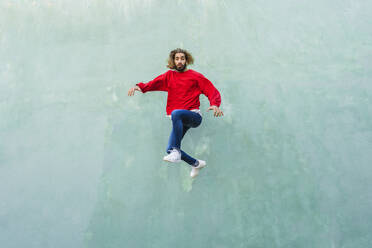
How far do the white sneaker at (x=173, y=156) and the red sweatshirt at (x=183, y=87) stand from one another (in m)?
0.36

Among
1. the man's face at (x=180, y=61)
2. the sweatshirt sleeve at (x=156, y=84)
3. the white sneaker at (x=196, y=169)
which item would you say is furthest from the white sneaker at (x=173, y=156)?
the man's face at (x=180, y=61)

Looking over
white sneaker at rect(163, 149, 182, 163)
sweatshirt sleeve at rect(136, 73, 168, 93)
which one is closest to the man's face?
sweatshirt sleeve at rect(136, 73, 168, 93)

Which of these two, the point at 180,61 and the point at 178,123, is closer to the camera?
the point at 178,123

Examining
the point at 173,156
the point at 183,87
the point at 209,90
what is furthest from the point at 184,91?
the point at 173,156

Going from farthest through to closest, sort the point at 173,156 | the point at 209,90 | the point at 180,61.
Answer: the point at 180,61 → the point at 209,90 → the point at 173,156

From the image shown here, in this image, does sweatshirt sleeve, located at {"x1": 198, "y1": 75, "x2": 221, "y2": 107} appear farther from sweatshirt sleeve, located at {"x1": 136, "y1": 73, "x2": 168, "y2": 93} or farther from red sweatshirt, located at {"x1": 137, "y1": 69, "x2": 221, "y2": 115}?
sweatshirt sleeve, located at {"x1": 136, "y1": 73, "x2": 168, "y2": 93}

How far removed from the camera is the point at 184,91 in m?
2.42

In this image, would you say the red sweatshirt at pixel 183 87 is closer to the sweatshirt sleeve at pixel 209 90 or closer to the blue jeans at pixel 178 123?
the sweatshirt sleeve at pixel 209 90

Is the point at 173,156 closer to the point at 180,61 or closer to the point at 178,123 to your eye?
the point at 178,123

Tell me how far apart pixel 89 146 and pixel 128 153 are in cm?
34

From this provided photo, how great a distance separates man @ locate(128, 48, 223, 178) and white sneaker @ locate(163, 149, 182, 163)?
1.0 inches

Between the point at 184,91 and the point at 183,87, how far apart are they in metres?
0.03

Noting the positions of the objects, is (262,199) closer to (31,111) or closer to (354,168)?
(354,168)

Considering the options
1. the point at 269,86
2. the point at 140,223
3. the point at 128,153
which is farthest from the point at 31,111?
the point at 269,86
